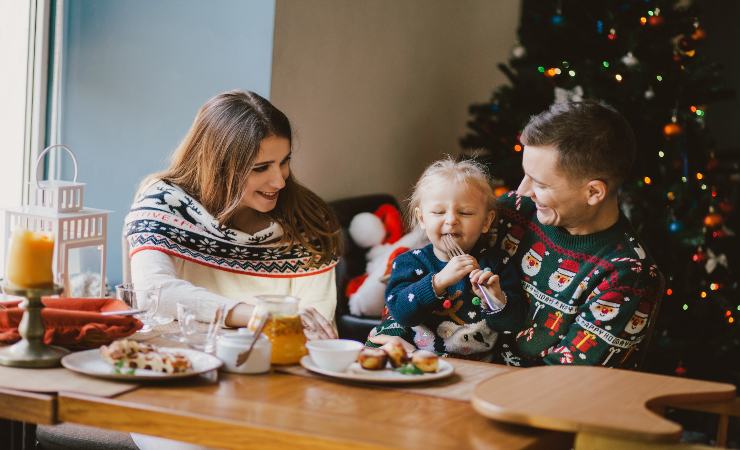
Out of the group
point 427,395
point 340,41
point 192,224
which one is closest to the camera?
point 427,395

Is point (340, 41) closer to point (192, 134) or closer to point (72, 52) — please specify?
point (72, 52)

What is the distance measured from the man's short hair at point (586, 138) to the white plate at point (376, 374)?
0.62 meters

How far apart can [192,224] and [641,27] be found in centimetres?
231

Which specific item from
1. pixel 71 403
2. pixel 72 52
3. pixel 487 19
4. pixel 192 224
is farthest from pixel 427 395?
pixel 487 19

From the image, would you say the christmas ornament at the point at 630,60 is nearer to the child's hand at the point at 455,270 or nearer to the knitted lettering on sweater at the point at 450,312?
the knitted lettering on sweater at the point at 450,312

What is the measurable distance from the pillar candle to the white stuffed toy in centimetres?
197

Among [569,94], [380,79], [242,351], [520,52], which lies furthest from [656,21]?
[242,351]

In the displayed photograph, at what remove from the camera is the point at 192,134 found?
8.14 feet

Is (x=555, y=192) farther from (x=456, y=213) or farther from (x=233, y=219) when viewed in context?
(x=233, y=219)

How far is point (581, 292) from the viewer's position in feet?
6.97

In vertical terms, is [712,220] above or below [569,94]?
below

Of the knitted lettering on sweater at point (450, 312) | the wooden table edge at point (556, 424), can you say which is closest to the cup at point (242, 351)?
the wooden table edge at point (556, 424)

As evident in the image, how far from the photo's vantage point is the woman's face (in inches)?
94.3

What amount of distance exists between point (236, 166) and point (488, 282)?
0.73 metres
